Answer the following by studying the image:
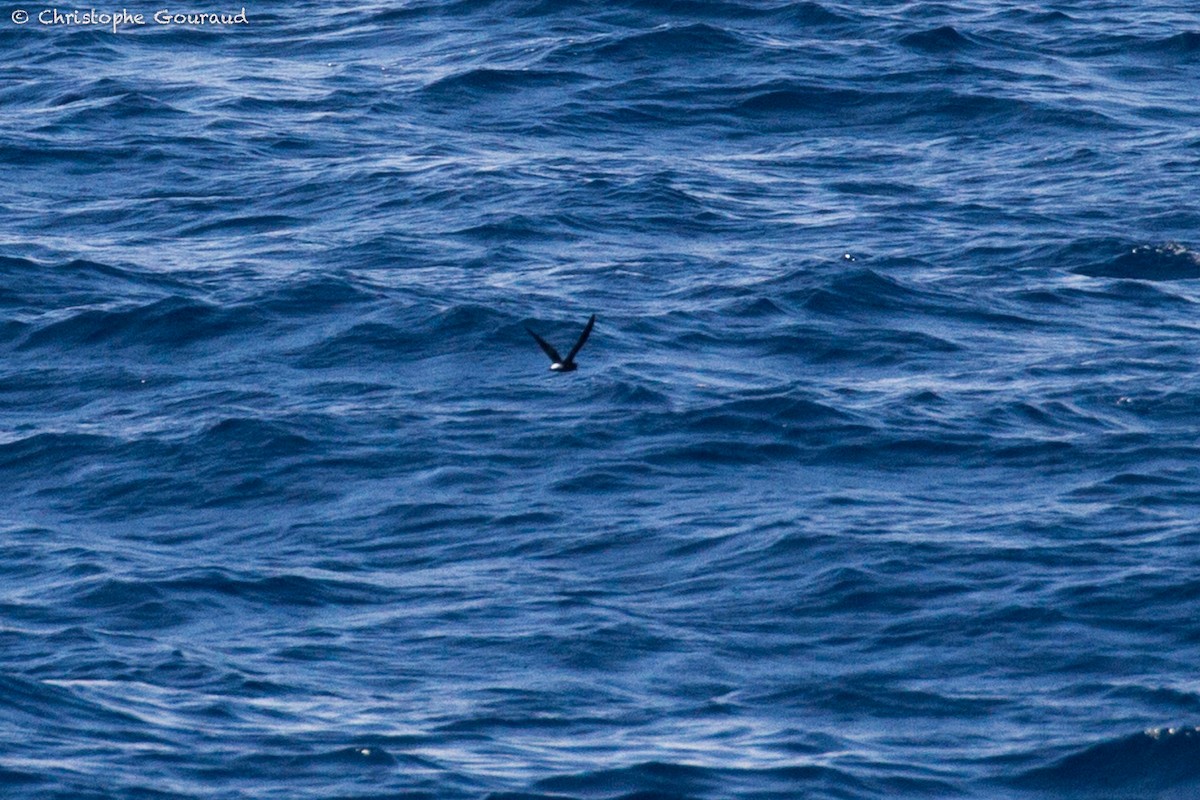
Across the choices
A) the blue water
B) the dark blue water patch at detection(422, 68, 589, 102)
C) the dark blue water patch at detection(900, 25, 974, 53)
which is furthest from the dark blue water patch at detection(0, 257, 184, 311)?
the dark blue water patch at detection(900, 25, 974, 53)

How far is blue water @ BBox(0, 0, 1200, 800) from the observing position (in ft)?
89.9

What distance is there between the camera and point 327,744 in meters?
26.7

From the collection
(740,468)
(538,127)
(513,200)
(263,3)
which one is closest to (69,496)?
(740,468)

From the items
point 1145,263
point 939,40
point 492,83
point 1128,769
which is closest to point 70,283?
point 492,83

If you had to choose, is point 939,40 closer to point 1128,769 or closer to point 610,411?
point 610,411

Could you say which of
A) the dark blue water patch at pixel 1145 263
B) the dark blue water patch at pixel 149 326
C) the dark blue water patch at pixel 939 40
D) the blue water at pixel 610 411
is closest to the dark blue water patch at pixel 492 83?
the blue water at pixel 610 411

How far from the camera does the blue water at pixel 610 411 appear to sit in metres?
27.4

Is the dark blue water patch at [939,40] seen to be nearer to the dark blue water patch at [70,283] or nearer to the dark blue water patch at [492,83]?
the dark blue water patch at [492,83]

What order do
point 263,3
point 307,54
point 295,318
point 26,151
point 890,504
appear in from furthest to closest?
point 263,3, point 307,54, point 26,151, point 295,318, point 890,504

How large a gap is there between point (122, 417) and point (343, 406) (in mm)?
3114

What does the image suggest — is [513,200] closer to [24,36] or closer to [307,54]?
[307,54]

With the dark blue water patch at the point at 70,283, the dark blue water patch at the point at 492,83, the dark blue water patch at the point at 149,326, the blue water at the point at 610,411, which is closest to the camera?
the blue water at the point at 610,411

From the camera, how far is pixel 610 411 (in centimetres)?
3544

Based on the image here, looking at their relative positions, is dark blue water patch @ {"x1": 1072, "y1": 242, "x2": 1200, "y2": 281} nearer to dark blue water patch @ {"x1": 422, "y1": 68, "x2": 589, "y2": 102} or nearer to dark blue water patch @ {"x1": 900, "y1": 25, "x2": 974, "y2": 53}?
dark blue water patch @ {"x1": 900, "y1": 25, "x2": 974, "y2": 53}
